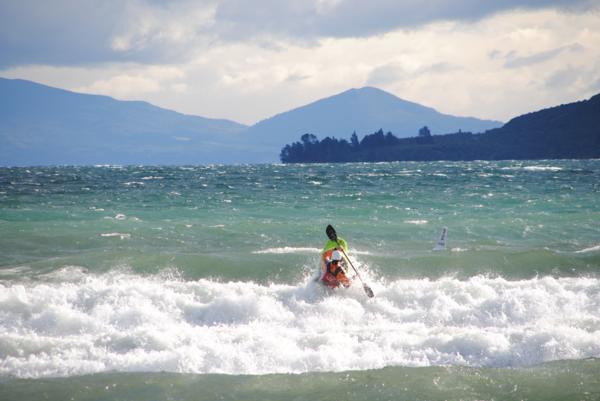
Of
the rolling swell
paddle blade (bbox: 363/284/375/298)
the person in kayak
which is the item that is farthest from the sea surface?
the person in kayak

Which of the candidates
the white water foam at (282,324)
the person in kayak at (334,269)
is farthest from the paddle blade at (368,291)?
the person in kayak at (334,269)

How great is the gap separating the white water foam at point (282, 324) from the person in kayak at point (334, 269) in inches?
10.5

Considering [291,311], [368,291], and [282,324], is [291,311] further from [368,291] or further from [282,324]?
[368,291]

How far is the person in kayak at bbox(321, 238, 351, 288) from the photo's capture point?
16.7 meters

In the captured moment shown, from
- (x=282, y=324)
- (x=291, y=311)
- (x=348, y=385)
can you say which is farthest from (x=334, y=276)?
(x=348, y=385)

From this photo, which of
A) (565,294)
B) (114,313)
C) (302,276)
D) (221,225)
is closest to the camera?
(114,313)

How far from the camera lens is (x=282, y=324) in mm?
15156

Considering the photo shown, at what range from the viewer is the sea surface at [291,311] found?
11094mm

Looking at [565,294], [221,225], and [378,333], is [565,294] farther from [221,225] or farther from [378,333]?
[221,225]

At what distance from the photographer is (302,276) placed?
63.0 feet

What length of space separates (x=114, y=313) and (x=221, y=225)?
12.2m

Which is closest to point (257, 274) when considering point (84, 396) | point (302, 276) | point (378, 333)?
point (302, 276)

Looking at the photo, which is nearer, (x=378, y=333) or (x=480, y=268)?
(x=378, y=333)

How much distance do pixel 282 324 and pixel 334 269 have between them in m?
2.27
